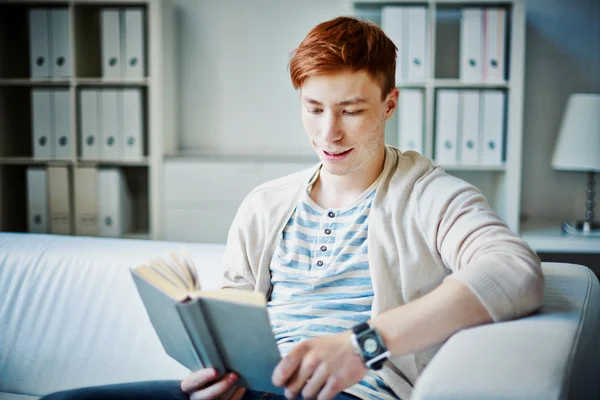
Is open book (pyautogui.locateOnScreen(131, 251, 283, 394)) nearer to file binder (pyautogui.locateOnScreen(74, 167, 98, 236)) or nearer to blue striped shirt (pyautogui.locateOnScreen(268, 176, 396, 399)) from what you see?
blue striped shirt (pyautogui.locateOnScreen(268, 176, 396, 399))

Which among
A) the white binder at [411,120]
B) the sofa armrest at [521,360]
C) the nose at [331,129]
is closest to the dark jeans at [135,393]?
the sofa armrest at [521,360]

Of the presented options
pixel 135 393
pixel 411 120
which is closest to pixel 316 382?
pixel 135 393

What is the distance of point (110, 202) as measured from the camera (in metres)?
3.07

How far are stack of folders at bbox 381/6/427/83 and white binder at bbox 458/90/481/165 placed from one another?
228 millimetres

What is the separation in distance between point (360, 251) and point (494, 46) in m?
1.98

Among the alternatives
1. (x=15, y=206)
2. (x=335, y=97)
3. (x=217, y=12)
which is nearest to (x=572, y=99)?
(x=217, y=12)

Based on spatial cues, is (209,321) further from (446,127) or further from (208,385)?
(446,127)

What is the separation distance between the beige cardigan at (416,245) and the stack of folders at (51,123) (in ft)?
6.69

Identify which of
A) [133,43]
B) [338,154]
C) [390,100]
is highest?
[133,43]

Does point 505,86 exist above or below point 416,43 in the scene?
below

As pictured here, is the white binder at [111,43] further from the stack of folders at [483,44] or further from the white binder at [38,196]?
the stack of folders at [483,44]

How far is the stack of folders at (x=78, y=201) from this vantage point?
3066mm

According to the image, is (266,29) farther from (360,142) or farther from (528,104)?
(360,142)

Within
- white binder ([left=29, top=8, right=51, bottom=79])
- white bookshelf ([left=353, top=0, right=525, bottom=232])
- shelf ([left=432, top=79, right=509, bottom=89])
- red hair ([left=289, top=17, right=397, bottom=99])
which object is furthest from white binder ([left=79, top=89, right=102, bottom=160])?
red hair ([left=289, top=17, right=397, bottom=99])
